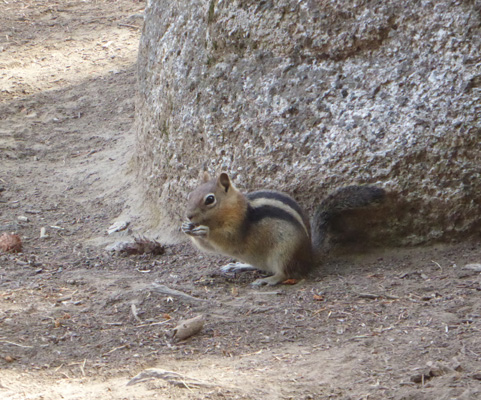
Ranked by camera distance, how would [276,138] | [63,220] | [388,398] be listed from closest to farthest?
[388,398]
[276,138]
[63,220]

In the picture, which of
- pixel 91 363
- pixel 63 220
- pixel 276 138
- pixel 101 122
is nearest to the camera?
pixel 91 363

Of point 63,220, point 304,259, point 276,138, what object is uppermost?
point 276,138

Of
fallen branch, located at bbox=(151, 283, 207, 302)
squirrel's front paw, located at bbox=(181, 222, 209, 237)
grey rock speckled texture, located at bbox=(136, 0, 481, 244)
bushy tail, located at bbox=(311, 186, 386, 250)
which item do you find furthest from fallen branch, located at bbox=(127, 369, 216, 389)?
grey rock speckled texture, located at bbox=(136, 0, 481, 244)

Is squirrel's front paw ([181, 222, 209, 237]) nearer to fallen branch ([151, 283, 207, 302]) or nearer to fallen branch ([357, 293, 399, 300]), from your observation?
fallen branch ([151, 283, 207, 302])

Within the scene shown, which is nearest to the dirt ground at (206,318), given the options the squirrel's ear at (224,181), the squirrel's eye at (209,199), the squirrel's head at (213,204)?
the squirrel's head at (213,204)

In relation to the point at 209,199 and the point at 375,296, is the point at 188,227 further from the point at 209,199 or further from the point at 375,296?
the point at 375,296

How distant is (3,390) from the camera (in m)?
Answer: 3.22

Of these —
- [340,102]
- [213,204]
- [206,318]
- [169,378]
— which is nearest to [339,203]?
[340,102]

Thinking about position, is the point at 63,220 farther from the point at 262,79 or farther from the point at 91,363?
the point at 91,363

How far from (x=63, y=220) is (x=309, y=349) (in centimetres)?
397

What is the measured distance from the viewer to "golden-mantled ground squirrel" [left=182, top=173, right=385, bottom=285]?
4953mm

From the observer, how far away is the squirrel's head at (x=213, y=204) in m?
5.02

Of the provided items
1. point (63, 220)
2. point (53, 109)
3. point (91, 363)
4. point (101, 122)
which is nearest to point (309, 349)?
point (91, 363)

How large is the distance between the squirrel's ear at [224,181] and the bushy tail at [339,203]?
70cm
